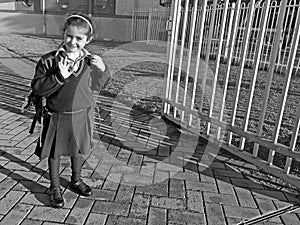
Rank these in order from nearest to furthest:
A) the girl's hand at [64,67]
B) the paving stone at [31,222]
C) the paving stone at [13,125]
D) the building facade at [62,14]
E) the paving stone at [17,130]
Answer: the girl's hand at [64,67] → the paving stone at [31,222] → the paving stone at [17,130] → the paving stone at [13,125] → the building facade at [62,14]

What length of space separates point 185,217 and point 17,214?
1.21 meters

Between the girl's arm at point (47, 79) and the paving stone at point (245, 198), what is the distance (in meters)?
1.70

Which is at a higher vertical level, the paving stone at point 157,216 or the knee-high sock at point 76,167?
the knee-high sock at point 76,167

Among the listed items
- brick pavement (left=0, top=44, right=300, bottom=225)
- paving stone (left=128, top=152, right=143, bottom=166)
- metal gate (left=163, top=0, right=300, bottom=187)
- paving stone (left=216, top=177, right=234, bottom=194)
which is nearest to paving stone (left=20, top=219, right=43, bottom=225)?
brick pavement (left=0, top=44, right=300, bottom=225)

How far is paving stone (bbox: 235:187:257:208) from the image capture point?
2.48m

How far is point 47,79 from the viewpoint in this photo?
199 centimetres

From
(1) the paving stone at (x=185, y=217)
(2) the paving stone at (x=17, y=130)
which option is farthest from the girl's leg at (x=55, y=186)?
(2) the paving stone at (x=17, y=130)

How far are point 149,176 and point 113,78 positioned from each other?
4.88 m

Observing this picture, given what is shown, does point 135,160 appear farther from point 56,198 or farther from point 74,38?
point 74,38

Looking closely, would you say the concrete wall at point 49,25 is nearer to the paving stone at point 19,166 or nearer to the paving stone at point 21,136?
the paving stone at point 21,136

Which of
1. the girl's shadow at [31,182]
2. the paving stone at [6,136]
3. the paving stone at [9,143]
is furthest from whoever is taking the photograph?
the paving stone at [6,136]

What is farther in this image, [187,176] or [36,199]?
[187,176]

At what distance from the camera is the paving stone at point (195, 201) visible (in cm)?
238

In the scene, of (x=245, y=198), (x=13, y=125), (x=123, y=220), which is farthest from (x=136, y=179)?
(x=13, y=125)
